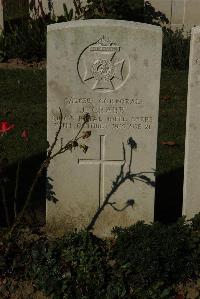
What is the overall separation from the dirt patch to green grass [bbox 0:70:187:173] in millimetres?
274

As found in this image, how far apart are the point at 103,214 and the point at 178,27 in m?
6.06

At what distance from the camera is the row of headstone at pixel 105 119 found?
17.4 ft

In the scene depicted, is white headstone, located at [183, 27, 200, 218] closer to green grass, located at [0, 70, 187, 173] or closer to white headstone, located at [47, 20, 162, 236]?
white headstone, located at [47, 20, 162, 236]

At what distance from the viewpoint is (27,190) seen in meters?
6.61

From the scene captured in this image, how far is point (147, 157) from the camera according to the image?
5.63m

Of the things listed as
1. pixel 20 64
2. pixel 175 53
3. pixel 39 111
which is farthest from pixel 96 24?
pixel 20 64

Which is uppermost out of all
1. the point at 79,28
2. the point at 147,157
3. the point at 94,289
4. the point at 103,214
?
the point at 79,28

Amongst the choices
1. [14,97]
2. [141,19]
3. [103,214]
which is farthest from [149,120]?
[141,19]

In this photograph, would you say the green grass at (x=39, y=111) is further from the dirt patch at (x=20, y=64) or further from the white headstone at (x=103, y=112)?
the white headstone at (x=103, y=112)

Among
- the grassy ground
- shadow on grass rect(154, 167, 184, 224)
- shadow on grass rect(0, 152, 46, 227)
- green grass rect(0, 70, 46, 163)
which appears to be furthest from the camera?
green grass rect(0, 70, 46, 163)

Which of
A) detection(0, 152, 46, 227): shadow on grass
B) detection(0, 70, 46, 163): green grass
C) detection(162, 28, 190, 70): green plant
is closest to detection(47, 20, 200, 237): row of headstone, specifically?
detection(0, 152, 46, 227): shadow on grass

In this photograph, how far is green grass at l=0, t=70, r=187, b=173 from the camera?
24.5ft

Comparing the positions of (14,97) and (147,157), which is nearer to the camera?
(147,157)

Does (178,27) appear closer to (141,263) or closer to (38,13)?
(38,13)
